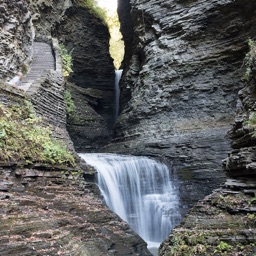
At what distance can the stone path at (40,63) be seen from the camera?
499 inches

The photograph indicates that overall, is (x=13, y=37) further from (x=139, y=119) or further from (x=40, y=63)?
(x=139, y=119)

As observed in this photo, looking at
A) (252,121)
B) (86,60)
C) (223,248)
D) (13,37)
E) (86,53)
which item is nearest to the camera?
(223,248)

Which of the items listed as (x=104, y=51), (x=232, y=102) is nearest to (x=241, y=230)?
(x=232, y=102)

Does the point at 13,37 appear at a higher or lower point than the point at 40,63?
higher

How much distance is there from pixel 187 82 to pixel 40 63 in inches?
328

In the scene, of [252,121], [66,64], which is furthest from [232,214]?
[66,64]

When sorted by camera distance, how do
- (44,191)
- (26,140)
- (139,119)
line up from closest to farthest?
(44,191) → (26,140) → (139,119)

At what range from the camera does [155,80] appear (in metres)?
18.5

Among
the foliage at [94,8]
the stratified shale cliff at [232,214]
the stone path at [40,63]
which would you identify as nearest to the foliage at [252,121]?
the stratified shale cliff at [232,214]

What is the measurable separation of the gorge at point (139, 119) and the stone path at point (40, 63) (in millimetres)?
335

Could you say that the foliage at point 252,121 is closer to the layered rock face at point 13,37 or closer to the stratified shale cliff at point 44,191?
the stratified shale cliff at point 44,191

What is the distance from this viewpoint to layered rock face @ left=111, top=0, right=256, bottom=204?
1540cm

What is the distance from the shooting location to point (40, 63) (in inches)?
586

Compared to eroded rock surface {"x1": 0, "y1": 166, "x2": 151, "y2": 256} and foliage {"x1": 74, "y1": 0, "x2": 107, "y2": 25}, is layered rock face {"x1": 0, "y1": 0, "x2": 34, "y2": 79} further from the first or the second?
foliage {"x1": 74, "y1": 0, "x2": 107, "y2": 25}
